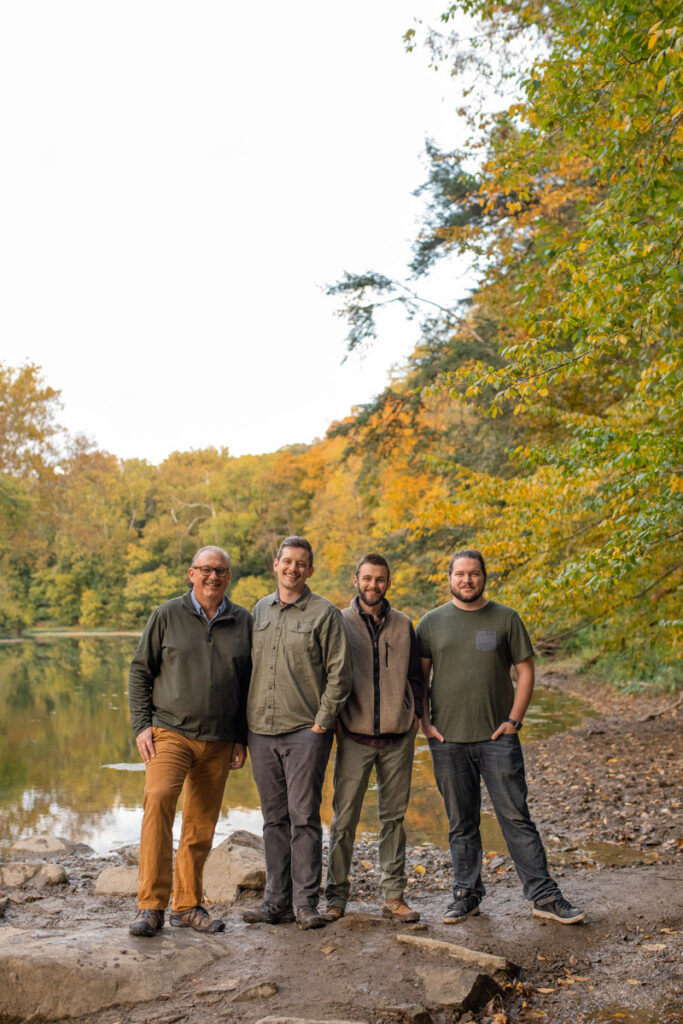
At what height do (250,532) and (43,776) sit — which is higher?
(250,532)

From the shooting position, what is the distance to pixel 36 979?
3701 millimetres

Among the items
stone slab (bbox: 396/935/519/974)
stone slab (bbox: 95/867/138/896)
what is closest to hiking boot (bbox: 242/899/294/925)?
stone slab (bbox: 396/935/519/974)

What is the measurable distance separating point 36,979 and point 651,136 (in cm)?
→ 688

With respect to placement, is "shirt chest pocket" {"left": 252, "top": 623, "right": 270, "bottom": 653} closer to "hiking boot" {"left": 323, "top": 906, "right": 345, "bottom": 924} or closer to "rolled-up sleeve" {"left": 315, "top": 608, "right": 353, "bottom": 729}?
"rolled-up sleeve" {"left": 315, "top": 608, "right": 353, "bottom": 729}

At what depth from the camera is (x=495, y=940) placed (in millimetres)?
4355

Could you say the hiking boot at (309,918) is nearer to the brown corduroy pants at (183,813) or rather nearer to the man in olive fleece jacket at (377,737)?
the man in olive fleece jacket at (377,737)

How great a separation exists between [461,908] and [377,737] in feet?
3.53

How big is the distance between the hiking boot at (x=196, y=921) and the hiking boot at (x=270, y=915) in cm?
16

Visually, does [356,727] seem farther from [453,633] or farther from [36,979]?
[36,979]

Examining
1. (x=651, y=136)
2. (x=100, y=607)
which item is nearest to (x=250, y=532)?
(x=100, y=607)

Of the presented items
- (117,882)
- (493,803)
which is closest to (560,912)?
(493,803)

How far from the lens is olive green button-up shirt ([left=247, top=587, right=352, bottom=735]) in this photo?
450 centimetres

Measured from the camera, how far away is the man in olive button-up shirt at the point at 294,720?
4527 mm

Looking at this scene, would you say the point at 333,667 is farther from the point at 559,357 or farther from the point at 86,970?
the point at 559,357
